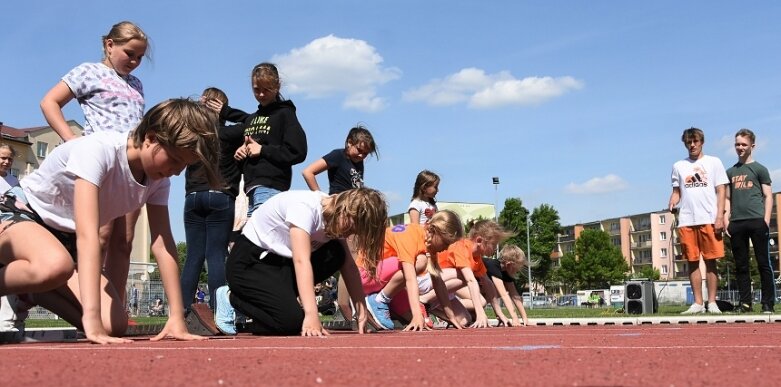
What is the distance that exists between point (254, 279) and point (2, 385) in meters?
3.51

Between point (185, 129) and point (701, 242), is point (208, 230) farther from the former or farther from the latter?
point (701, 242)

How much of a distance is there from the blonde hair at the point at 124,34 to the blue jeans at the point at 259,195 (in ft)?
4.76

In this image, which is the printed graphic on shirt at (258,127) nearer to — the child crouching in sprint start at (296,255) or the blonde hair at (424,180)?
the child crouching in sprint start at (296,255)

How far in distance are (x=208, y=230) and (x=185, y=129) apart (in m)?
2.63

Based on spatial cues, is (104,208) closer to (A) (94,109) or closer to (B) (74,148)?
(B) (74,148)

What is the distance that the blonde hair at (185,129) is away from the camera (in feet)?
12.9

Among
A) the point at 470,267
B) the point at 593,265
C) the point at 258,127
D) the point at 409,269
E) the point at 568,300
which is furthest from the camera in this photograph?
the point at 593,265

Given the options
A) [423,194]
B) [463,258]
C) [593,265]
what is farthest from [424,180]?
[593,265]

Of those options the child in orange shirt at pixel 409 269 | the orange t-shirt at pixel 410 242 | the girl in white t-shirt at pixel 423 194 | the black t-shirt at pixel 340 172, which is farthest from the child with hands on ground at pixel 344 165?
the girl in white t-shirt at pixel 423 194

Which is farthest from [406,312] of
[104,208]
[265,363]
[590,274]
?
[590,274]

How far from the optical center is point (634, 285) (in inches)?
535

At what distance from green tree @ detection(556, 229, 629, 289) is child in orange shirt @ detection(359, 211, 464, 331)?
84961 mm

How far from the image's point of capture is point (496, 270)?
32.0 feet

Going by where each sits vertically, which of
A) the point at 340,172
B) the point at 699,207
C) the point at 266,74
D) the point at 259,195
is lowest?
the point at 259,195
